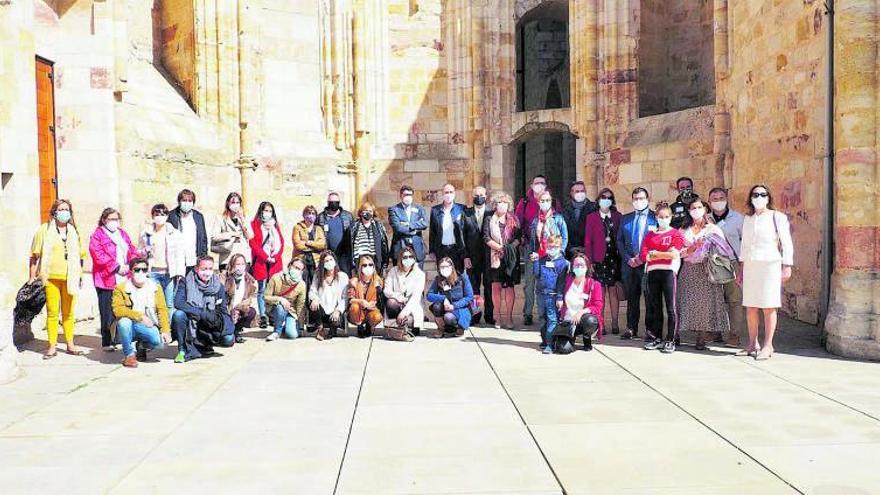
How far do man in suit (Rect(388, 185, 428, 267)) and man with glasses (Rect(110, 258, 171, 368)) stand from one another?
2855mm

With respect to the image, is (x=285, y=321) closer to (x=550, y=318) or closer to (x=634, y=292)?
(x=550, y=318)

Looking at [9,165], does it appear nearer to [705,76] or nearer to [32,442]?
[32,442]

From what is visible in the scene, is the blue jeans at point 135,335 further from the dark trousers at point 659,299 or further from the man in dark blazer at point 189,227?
the dark trousers at point 659,299

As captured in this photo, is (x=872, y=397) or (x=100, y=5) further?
(x=100, y=5)

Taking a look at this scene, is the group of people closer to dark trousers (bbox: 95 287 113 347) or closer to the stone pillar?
dark trousers (bbox: 95 287 113 347)

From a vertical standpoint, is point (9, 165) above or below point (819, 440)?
above

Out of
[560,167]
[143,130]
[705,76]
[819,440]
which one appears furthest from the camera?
[560,167]

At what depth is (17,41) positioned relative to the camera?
744 cm

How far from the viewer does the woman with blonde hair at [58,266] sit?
7781mm

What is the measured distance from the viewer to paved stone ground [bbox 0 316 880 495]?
416cm

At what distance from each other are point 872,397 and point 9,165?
288 inches

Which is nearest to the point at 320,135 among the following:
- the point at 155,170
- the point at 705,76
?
the point at 155,170

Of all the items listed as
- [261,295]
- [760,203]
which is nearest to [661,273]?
[760,203]

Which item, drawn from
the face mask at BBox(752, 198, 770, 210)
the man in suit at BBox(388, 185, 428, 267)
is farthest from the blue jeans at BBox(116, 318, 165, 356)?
the face mask at BBox(752, 198, 770, 210)
